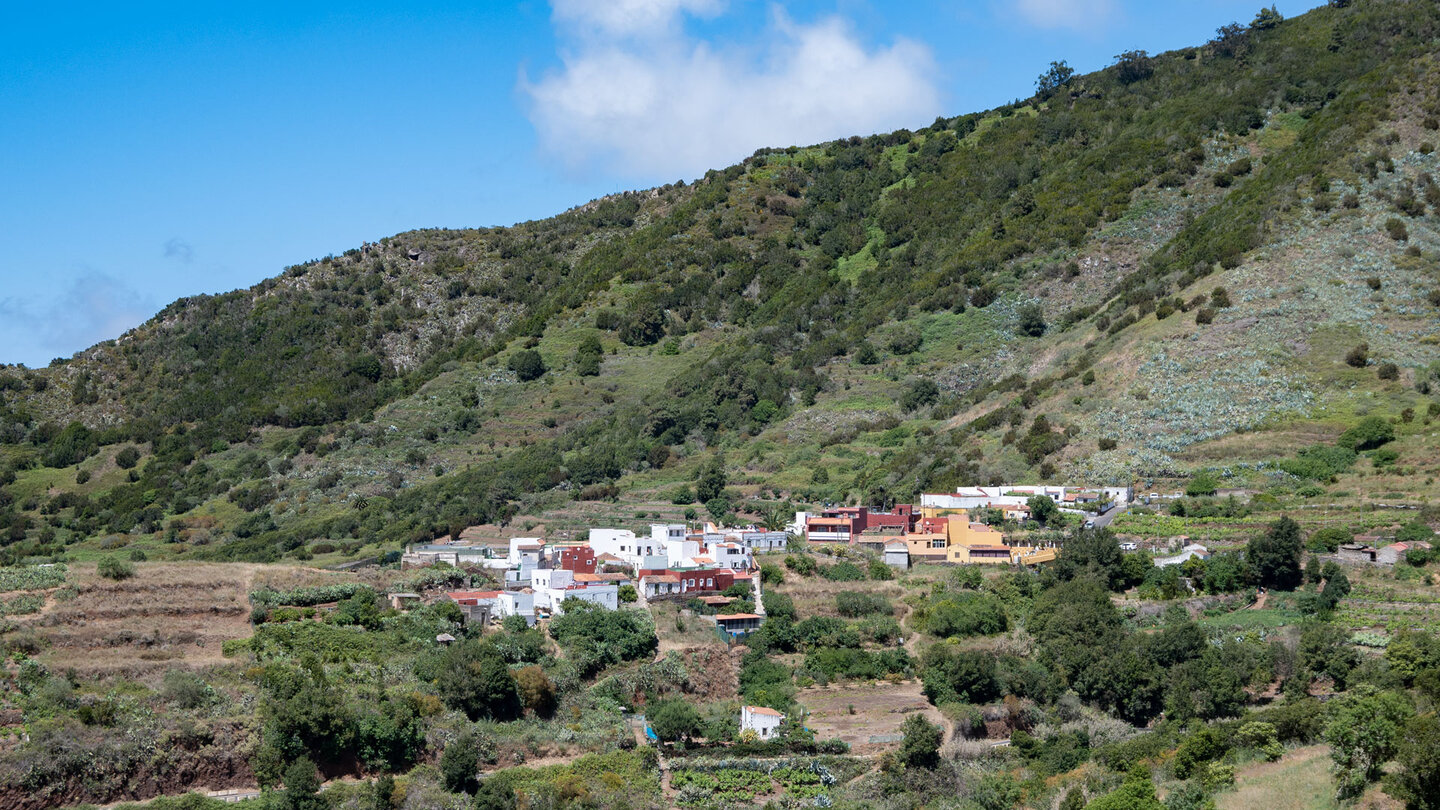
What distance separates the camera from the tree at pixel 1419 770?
27391 millimetres

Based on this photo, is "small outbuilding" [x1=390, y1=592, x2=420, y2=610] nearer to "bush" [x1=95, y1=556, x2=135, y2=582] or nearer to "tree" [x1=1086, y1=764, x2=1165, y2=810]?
"bush" [x1=95, y1=556, x2=135, y2=582]

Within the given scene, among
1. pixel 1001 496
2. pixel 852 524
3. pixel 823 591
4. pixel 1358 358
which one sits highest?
pixel 1358 358

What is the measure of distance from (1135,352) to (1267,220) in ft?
→ 40.4

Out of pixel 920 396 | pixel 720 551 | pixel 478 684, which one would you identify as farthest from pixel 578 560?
pixel 920 396

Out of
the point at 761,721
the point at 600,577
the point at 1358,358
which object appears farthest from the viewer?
the point at 1358,358

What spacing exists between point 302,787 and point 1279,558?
1164 inches

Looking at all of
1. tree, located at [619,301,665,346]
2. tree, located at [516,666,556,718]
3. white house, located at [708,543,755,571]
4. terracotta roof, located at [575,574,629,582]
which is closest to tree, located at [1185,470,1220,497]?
white house, located at [708,543,755,571]

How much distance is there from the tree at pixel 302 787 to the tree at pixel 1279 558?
28888mm

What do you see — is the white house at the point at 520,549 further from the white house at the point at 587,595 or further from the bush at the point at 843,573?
the bush at the point at 843,573

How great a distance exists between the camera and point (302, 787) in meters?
33.1

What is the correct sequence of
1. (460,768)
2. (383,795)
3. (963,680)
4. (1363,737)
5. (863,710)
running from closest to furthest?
(1363,737) → (383,795) → (460,768) → (963,680) → (863,710)

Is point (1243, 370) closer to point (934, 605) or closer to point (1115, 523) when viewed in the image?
point (1115, 523)

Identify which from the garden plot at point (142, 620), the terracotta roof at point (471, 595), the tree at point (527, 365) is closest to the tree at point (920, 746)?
the terracotta roof at point (471, 595)

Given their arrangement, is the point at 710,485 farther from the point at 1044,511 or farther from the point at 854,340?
the point at 854,340
